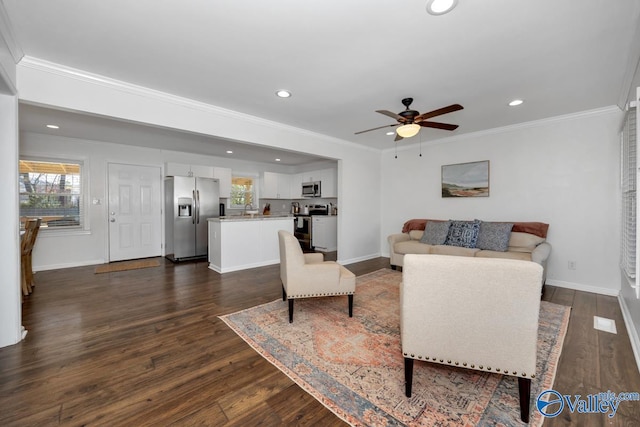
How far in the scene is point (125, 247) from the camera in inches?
221

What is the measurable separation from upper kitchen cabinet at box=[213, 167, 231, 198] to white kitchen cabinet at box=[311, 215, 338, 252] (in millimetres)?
2334

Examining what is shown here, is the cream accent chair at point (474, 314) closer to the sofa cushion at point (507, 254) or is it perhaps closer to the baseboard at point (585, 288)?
the sofa cushion at point (507, 254)

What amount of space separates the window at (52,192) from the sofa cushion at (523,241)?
770cm

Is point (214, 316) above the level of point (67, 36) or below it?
below

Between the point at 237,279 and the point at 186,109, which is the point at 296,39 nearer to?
the point at 186,109

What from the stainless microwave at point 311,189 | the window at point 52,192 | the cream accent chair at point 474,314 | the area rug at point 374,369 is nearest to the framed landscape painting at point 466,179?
the area rug at point 374,369

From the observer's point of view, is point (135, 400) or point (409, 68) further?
point (409, 68)

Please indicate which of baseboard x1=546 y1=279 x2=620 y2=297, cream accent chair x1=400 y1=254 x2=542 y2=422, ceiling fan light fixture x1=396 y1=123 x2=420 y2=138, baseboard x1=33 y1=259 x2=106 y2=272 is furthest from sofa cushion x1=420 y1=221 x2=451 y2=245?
baseboard x1=33 y1=259 x2=106 y2=272

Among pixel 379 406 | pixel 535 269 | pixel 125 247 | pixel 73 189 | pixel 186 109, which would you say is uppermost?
pixel 186 109

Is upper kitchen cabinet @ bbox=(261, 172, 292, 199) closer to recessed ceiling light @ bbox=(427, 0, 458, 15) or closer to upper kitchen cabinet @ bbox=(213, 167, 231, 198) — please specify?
upper kitchen cabinet @ bbox=(213, 167, 231, 198)

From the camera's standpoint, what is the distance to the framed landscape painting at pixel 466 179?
4629 mm

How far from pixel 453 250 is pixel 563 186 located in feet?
5.92

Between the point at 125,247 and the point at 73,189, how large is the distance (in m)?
1.44

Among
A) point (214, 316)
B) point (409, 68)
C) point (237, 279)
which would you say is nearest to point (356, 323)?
point (214, 316)
